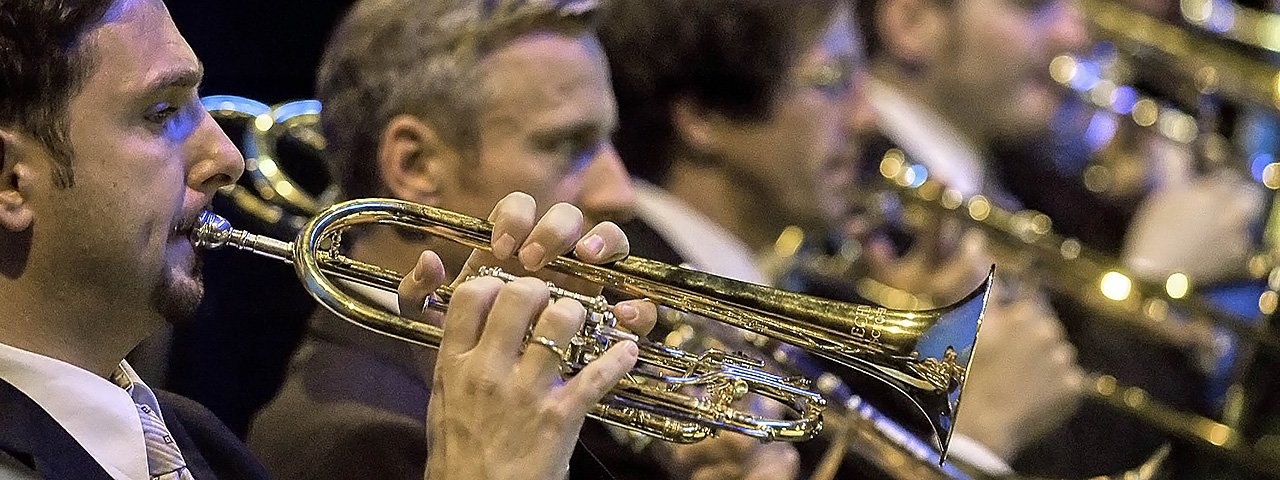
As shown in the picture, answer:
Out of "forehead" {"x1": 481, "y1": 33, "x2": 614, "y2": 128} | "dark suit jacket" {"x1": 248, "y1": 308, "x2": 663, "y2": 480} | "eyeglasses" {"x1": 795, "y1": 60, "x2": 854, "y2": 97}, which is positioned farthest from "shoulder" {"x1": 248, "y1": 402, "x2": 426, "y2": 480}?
"eyeglasses" {"x1": 795, "y1": 60, "x2": 854, "y2": 97}

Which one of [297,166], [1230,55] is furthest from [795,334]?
[1230,55]

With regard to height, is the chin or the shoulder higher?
the chin

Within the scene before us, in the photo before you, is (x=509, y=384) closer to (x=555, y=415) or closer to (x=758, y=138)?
(x=555, y=415)

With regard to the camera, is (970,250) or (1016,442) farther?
(970,250)

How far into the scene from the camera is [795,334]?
161 centimetres

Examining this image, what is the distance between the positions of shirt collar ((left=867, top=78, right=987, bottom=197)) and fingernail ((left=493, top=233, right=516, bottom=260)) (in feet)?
6.32

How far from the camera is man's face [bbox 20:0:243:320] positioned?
4.50 feet

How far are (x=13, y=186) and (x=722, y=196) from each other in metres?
1.58

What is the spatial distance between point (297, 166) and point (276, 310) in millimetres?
238

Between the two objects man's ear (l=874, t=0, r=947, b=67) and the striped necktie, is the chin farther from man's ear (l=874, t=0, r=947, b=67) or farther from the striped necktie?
man's ear (l=874, t=0, r=947, b=67)

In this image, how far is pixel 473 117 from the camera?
6.37ft

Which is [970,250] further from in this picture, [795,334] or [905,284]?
[795,334]

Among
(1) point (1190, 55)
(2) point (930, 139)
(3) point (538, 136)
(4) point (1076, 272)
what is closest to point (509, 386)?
(3) point (538, 136)

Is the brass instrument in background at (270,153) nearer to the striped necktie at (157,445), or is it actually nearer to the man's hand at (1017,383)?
the striped necktie at (157,445)
